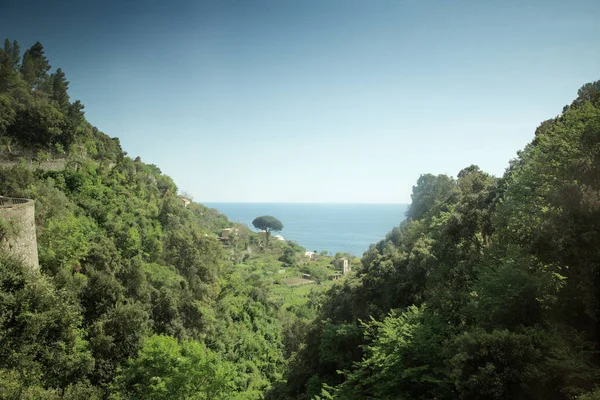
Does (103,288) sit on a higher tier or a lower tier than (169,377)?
higher

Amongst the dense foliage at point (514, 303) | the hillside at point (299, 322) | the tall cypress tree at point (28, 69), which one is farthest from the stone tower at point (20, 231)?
the tall cypress tree at point (28, 69)

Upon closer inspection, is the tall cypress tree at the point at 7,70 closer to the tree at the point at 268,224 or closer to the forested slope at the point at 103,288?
the forested slope at the point at 103,288

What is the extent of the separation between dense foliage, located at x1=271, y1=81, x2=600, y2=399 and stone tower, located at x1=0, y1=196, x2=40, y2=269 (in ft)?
43.0

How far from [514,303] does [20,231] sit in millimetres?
17795

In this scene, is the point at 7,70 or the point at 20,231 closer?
the point at 20,231

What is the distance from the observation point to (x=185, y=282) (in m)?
26.1

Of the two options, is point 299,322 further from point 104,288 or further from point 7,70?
point 7,70

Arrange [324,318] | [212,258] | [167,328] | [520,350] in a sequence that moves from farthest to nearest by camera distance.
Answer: [212,258], [324,318], [167,328], [520,350]

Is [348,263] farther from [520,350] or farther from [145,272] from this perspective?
[520,350]

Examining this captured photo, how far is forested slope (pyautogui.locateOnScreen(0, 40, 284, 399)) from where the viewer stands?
45.6 feet

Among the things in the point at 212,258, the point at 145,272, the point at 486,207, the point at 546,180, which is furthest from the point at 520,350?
the point at 212,258

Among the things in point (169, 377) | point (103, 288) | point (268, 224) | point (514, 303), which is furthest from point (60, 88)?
point (268, 224)

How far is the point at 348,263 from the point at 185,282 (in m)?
62.1

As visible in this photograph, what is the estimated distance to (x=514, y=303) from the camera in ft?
35.0
